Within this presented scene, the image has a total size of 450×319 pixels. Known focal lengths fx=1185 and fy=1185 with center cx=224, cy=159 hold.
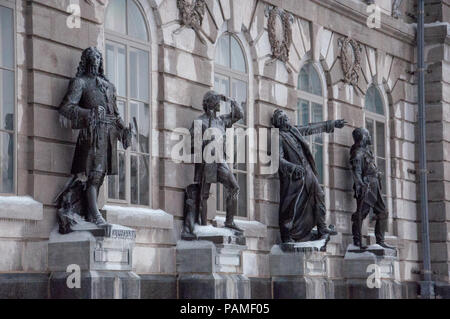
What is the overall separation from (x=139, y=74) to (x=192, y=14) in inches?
71.9

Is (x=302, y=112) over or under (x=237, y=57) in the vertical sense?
under

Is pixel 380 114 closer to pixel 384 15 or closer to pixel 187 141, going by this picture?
pixel 384 15

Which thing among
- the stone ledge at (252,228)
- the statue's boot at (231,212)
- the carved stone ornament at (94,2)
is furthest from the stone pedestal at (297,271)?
the carved stone ornament at (94,2)

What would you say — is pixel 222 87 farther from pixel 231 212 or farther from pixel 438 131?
pixel 438 131

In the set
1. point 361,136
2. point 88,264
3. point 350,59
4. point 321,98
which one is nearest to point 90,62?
point 88,264

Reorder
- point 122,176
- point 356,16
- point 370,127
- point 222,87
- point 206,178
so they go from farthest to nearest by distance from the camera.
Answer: point 370,127, point 356,16, point 222,87, point 206,178, point 122,176

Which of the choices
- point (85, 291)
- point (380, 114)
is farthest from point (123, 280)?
point (380, 114)

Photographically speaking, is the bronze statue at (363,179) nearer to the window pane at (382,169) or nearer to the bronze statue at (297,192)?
the window pane at (382,169)

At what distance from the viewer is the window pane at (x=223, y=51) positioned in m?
21.9

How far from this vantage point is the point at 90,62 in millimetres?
17328

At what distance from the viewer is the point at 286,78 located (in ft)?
78.0

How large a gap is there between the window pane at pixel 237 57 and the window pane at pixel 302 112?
2266 millimetres

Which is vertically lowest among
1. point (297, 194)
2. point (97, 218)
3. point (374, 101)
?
point (97, 218)

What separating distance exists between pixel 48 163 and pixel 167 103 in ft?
11.4
